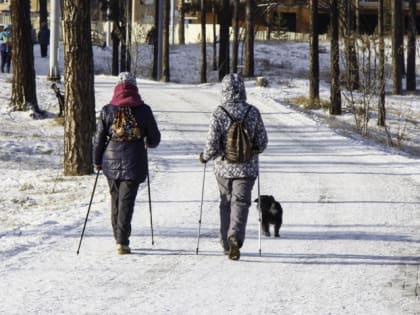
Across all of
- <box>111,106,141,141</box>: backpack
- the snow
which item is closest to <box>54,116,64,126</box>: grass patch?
the snow

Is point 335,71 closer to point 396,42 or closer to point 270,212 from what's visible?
point 396,42

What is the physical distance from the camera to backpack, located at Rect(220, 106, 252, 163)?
952 centimetres

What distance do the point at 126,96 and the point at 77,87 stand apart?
6553mm

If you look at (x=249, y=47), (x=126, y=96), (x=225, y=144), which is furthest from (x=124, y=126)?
(x=249, y=47)

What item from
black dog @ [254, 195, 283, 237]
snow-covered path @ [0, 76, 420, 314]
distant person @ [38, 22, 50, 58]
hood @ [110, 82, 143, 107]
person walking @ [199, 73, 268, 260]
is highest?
distant person @ [38, 22, 50, 58]

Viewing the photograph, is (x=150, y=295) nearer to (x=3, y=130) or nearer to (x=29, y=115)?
(x=3, y=130)

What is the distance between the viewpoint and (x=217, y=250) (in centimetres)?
1029

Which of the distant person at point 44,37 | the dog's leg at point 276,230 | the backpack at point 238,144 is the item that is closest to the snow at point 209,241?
the dog's leg at point 276,230

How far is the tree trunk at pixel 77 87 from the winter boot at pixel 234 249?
23.4 feet

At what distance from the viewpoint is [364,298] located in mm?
8352

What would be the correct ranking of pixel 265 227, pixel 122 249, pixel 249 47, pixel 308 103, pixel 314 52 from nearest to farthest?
1. pixel 122 249
2. pixel 265 227
3. pixel 308 103
4. pixel 314 52
5. pixel 249 47

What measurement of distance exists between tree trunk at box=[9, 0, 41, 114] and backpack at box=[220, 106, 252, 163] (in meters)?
16.2

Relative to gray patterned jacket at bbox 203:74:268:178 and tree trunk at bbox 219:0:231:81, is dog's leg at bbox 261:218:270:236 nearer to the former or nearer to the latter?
gray patterned jacket at bbox 203:74:268:178

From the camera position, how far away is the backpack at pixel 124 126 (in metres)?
9.77
